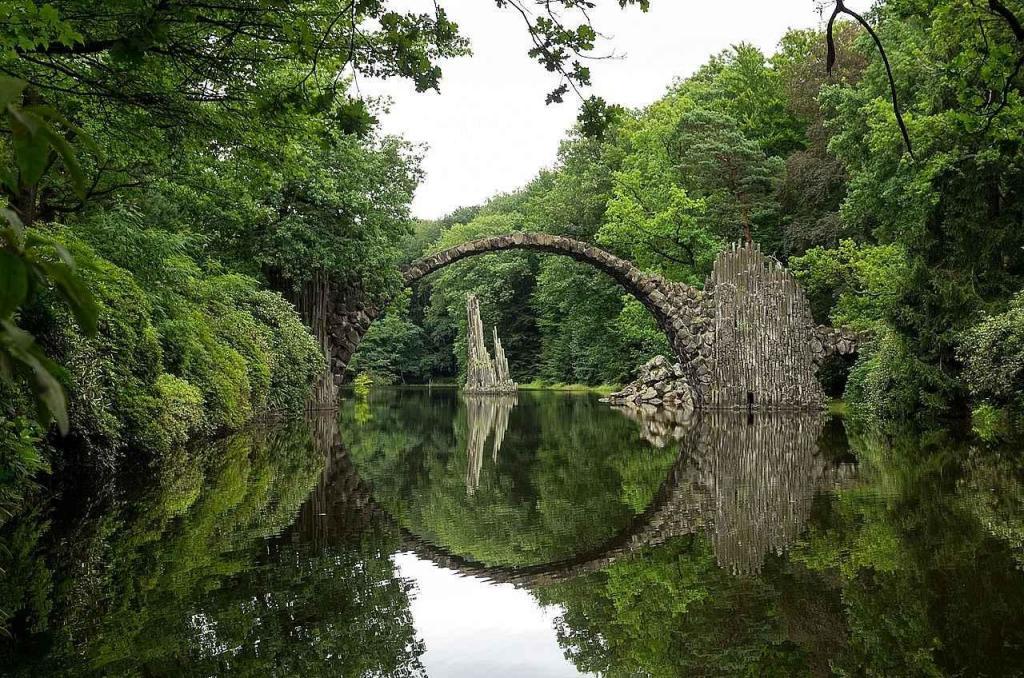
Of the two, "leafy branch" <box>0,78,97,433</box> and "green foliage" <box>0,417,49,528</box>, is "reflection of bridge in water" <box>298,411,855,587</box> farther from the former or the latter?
"leafy branch" <box>0,78,97,433</box>

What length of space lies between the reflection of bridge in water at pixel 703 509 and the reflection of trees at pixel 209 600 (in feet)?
1.49

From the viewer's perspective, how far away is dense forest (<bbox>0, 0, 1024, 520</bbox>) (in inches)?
153

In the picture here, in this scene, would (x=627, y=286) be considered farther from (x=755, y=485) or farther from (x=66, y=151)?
(x=66, y=151)

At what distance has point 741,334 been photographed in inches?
853

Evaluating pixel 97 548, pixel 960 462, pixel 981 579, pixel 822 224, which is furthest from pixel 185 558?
pixel 822 224

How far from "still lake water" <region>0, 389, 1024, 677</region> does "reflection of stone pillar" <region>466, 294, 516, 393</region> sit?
31337 mm

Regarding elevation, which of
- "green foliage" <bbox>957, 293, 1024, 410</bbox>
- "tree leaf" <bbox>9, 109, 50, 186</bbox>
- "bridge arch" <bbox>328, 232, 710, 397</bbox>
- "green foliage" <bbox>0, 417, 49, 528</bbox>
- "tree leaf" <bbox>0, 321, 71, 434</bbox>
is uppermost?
"bridge arch" <bbox>328, 232, 710, 397</bbox>

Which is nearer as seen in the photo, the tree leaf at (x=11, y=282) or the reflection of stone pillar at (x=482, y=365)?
the tree leaf at (x=11, y=282)

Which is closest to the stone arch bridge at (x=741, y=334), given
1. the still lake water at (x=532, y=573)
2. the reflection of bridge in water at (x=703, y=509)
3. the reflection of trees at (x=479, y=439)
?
the reflection of trees at (x=479, y=439)

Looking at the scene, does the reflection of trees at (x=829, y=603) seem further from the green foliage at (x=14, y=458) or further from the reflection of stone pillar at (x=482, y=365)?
the reflection of stone pillar at (x=482, y=365)

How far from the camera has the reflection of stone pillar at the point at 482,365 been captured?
134 ft

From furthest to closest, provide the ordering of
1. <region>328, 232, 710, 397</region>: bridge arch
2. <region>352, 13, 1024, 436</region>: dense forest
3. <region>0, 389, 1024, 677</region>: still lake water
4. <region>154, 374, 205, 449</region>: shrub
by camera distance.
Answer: <region>328, 232, 710, 397</region>: bridge arch
<region>352, 13, 1024, 436</region>: dense forest
<region>154, 374, 205, 449</region>: shrub
<region>0, 389, 1024, 677</region>: still lake water

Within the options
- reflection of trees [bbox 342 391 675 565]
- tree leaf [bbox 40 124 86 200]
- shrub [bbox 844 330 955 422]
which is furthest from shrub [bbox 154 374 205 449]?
shrub [bbox 844 330 955 422]

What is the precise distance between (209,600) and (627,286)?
70.4ft
